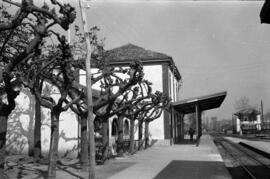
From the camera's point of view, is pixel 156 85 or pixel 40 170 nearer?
pixel 40 170

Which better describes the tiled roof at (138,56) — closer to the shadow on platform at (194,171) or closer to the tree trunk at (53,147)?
the shadow on platform at (194,171)

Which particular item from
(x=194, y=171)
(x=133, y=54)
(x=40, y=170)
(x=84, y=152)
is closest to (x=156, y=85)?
(x=133, y=54)

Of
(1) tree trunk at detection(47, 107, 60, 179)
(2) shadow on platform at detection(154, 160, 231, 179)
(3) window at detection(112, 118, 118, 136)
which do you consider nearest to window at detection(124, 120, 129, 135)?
(3) window at detection(112, 118, 118, 136)

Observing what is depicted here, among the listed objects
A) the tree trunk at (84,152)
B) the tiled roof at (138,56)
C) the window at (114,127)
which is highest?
the tiled roof at (138,56)

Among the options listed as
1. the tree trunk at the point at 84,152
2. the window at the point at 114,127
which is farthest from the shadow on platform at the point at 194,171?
the window at the point at 114,127

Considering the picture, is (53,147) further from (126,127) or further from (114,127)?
(126,127)

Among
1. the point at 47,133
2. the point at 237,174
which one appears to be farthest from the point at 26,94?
the point at 237,174

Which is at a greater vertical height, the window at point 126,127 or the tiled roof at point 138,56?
the tiled roof at point 138,56

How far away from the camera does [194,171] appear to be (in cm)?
1633

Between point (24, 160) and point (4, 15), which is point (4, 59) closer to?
point (4, 15)

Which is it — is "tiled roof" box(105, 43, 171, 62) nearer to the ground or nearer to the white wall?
the white wall

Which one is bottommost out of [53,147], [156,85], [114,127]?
[53,147]

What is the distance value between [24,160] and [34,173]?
4724 mm

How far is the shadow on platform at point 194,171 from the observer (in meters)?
14.8
